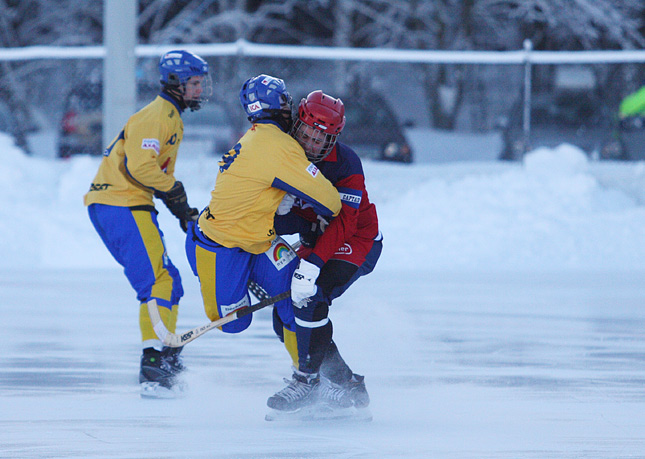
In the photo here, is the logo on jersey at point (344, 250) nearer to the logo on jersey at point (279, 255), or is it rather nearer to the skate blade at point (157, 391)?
the logo on jersey at point (279, 255)

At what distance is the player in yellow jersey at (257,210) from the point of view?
12.8ft

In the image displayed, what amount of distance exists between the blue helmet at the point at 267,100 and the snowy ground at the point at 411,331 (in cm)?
139

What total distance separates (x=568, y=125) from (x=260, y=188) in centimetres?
758

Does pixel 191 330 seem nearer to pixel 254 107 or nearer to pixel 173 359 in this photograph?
pixel 173 359

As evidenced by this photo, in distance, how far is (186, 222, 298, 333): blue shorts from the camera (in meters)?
4.11

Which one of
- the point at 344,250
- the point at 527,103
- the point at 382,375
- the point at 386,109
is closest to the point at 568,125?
the point at 527,103

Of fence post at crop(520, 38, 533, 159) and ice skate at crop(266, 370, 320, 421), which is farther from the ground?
fence post at crop(520, 38, 533, 159)

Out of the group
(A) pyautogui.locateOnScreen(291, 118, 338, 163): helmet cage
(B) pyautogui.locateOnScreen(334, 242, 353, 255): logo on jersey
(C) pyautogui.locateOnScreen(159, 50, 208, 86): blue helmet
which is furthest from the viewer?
(C) pyautogui.locateOnScreen(159, 50, 208, 86): blue helmet

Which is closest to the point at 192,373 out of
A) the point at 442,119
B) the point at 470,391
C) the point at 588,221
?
the point at 470,391

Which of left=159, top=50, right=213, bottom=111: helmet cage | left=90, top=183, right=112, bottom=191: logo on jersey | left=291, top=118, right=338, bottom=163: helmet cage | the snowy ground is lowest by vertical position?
the snowy ground

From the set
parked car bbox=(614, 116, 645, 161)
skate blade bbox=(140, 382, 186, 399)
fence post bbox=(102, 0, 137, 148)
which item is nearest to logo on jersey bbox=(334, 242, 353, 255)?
skate blade bbox=(140, 382, 186, 399)

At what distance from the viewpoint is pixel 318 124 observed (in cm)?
397

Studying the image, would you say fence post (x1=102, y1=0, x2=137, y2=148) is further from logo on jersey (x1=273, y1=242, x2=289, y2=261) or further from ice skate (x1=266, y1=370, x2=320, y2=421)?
ice skate (x1=266, y1=370, x2=320, y2=421)

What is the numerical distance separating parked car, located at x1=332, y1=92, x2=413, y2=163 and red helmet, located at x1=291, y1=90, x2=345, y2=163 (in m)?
6.49
